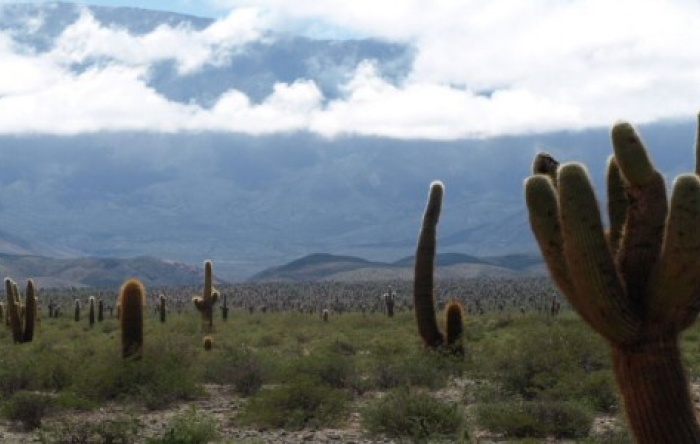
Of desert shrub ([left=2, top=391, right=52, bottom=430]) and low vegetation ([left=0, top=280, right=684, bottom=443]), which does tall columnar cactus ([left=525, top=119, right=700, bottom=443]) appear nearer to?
low vegetation ([left=0, top=280, right=684, bottom=443])

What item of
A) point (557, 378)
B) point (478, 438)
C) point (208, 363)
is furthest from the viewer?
point (208, 363)

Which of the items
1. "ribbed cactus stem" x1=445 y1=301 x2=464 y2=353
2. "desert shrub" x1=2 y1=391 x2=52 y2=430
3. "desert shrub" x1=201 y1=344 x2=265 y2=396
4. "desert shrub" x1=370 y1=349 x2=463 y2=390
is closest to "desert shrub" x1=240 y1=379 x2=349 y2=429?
"desert shrub" x1=370 y1=349 x2=463 y2=390

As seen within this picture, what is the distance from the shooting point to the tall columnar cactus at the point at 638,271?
9305 mm

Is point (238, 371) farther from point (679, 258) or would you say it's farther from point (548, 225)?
point (679, 258)

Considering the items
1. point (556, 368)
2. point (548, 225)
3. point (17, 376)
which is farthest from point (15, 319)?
point (548, 225)

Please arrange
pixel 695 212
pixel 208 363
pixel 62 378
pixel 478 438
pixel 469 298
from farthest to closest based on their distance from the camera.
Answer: pixel 469 298
pixel 208 363
pixel 62 378
pixel 478 438
pixel 695 212

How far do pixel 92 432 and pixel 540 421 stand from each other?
21.2ft

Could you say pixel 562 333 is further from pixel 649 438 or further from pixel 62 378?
pixel 649 438

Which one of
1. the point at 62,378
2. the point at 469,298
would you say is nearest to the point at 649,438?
the point at 62,378

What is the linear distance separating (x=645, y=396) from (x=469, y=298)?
101m

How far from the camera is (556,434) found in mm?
16188

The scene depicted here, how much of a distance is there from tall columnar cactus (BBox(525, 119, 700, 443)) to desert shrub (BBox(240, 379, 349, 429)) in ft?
26.8

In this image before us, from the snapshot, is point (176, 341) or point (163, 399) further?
point (176, 341)

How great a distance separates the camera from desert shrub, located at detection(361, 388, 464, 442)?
1580cm
